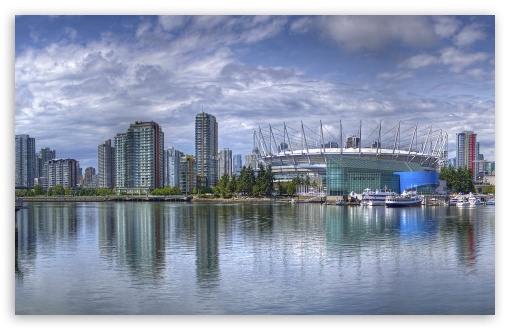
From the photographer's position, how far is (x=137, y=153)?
48594mm

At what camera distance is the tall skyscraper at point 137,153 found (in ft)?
157

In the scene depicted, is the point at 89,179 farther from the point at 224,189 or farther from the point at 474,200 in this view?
the point at 474,200

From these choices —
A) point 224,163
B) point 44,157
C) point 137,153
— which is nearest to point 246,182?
point 137,153

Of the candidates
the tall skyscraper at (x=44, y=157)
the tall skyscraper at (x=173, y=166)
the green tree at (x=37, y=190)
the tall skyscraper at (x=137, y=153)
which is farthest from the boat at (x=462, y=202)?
the tall skyscraper at (x=173, y=166)

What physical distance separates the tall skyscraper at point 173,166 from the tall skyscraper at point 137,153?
824cm

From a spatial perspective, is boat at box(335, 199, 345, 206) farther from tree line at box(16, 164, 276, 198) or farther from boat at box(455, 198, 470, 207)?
tree line at box(16, 164, 276, 198)

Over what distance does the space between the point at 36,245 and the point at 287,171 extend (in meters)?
40.4

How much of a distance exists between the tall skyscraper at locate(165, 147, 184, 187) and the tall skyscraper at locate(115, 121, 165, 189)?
824 cm

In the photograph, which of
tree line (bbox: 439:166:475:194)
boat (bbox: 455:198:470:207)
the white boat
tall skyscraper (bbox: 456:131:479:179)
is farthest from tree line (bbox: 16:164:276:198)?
tall skyscraper (bbox: 456:131:479:179)

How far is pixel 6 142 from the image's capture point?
6.74 metres

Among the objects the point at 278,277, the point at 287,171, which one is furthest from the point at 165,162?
the point at 278,277

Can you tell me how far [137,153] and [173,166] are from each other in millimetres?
11373

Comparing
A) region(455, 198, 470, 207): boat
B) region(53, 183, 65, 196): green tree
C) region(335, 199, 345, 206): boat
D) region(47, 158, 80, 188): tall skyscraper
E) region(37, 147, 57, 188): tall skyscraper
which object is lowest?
region(335, 199, 345, 206): boat

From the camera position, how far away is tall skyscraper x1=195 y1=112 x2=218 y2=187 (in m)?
59.8
